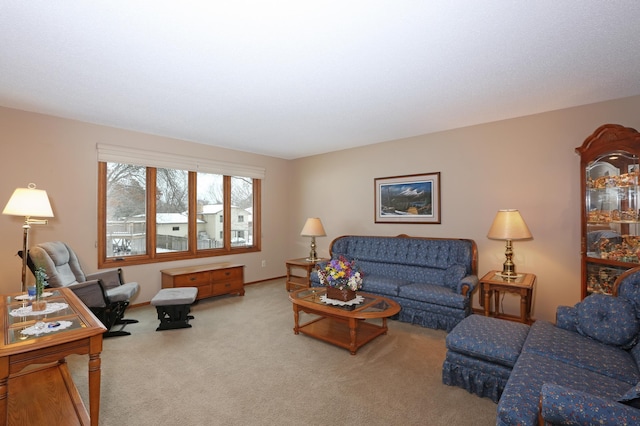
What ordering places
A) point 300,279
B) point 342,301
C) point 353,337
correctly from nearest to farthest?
1. point 353,337
2. point 342,301
3. point 300,279

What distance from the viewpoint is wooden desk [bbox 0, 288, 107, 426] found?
157cm

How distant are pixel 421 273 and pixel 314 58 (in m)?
3.18

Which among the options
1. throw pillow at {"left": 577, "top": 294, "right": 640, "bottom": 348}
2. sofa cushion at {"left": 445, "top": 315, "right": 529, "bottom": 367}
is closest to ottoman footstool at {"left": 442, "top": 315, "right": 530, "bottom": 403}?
sofa cushion at {"left": 445, "top": 315, "right": 529, "bottom": 367}

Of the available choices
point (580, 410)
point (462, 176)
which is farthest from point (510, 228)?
point (580, 410)

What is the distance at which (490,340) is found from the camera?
2344 mm

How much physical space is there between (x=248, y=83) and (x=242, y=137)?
208 centimetres

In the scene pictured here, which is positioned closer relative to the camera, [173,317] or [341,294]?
[341,294]

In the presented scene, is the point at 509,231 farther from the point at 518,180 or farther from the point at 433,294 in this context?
the point at 433,294

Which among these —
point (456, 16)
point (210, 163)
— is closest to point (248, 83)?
point (456, 16)

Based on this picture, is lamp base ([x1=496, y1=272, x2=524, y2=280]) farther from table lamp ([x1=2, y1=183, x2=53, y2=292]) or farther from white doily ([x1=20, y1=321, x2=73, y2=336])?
table lamp ([x1=2, y1=183, x2=53, y2=292])

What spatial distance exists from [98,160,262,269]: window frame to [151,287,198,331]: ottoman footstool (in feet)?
3.88

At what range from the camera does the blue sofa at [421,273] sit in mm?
3652

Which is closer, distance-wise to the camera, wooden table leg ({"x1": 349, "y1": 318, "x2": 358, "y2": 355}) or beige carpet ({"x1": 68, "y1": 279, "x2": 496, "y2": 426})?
beige carpet ({"x1": 68, "y1": 279, "x2": 496, "y2": 426})

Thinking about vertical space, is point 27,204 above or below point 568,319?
above
